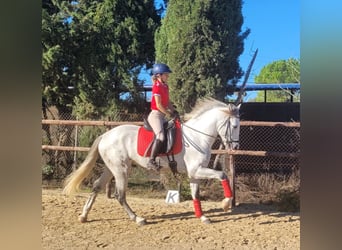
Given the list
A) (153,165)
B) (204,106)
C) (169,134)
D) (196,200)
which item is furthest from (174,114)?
(196,200)

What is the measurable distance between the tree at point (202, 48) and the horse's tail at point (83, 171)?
942 mm

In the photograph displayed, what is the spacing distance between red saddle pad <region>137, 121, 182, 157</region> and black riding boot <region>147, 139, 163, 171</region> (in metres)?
0.05

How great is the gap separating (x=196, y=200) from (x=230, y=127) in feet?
2.44

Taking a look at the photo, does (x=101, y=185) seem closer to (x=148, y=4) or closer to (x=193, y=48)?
(x=193, y=48)

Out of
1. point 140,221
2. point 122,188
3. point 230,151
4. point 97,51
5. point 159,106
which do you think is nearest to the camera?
point 159,106

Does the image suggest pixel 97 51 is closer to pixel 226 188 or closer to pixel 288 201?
pixel 226 188

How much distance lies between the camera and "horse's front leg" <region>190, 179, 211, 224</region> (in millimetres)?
3736

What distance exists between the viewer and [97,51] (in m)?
4.53

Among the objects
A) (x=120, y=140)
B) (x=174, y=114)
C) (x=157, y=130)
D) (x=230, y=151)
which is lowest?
(x=230, y=151)

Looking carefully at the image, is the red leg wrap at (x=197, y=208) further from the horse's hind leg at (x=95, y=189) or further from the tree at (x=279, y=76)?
the tree at (x=279, y=76)
